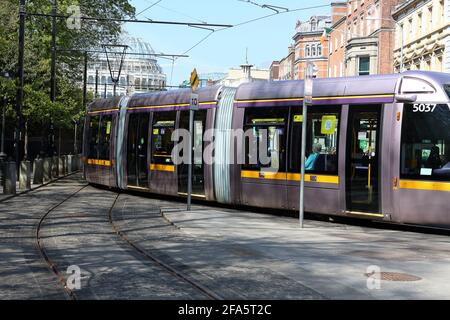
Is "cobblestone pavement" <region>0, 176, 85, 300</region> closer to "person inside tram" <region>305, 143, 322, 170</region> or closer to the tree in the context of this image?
"person inside tram" <region>305, 143, 322, 170</region>

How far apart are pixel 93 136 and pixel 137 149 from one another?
14.3ft

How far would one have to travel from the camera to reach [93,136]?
24.1 metres

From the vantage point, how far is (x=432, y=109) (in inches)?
485

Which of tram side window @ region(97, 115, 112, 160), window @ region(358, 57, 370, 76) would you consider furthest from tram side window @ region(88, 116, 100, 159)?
window @ region(358, 57, 370, 76)

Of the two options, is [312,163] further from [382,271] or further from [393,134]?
[382,271]

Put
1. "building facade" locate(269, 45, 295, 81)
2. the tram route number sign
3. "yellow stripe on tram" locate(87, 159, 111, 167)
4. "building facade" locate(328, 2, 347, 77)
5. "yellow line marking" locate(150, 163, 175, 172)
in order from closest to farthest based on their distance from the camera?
the tram route number sign < "yellow line marking" locate(150, 163, 175, 172) < "yellow stripe on tram" locate(87, 159, 111, 167) < "building facade" locate(328, 2, 347, 77) < "building facade" locate(269, 45, 295, 81)

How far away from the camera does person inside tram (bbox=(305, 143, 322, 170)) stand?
14.2 m

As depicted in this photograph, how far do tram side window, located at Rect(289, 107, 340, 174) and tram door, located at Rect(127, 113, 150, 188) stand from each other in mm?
6384

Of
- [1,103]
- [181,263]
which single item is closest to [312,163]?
[181,263]

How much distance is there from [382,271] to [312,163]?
6.06 meters

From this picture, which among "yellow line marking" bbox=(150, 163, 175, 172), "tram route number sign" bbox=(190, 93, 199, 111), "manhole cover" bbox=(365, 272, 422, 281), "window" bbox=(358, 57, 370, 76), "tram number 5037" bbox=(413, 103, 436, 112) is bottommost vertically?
"manhole cover" bbox=(365, 272, 422, 281)

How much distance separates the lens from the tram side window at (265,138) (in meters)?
15.1

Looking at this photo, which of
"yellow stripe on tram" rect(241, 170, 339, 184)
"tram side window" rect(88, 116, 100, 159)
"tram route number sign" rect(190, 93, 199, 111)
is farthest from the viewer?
"tram side window" rect(88, 116, 100, 159)

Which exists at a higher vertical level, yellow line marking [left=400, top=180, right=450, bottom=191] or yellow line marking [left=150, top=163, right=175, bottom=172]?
yellow line marking [left=150, top=163, right=175, bottom=172]
